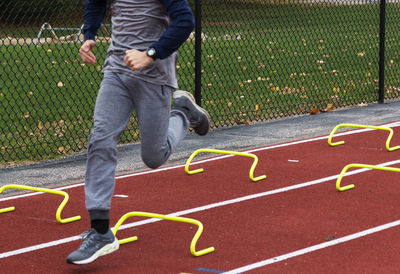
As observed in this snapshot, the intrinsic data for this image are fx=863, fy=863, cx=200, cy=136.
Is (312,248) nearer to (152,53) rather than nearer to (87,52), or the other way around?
→ (152,53)

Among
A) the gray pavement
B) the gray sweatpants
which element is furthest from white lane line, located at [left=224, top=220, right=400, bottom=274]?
the gray pavement

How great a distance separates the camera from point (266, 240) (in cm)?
605

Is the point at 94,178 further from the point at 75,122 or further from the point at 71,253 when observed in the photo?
the point at 75,122

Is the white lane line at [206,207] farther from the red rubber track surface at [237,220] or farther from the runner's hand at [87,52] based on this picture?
the runner's hand at [87,52]

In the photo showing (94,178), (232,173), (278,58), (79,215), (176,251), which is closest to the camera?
(94,178)

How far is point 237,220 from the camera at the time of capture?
261 inches

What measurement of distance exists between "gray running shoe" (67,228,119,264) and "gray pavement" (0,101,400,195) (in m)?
2.39

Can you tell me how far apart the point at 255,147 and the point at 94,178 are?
4661mm

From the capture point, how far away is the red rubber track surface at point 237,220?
5.52 m

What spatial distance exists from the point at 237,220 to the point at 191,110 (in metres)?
0.92

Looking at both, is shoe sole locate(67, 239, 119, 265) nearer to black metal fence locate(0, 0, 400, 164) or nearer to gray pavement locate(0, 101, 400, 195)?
gray pavement locate(0, 101, 400, 195)

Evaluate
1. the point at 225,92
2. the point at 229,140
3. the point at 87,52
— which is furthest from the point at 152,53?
the point at 225,92

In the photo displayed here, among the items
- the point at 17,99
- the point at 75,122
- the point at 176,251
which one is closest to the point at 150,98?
the point at 176,251

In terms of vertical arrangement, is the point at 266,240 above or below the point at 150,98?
below
